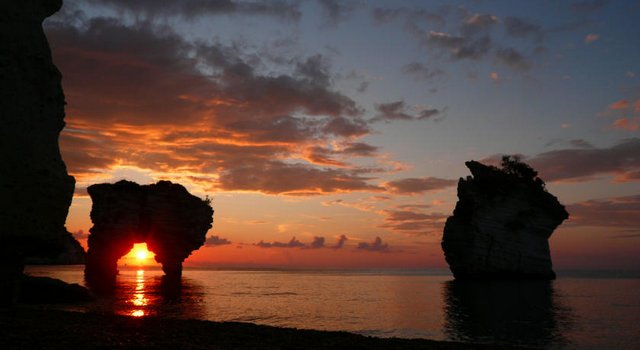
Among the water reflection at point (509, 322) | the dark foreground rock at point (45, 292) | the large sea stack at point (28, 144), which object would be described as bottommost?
the water reflection at point (509, 322)

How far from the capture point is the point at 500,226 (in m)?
91.6

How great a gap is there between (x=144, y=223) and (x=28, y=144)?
6583cm

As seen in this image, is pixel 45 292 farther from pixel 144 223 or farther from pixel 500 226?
pixel 500 226

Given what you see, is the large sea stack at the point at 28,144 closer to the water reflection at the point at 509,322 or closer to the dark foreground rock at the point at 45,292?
the dark foreground rock at the point at 45,292

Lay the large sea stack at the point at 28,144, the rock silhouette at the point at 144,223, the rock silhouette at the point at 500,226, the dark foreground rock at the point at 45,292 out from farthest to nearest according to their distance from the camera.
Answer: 1. the rock silhouette at the point at 500,226
2. the rock silhouette at the point at 144,223
3. the dark foreground rock at the point at 45,292
4. the large sea stack at the point at 28,144

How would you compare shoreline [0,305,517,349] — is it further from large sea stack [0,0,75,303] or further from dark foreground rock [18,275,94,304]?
dark foreground rock [18,275,94,304]

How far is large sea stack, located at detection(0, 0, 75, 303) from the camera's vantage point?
17.0m

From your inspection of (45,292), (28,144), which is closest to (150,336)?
A: (28,144)

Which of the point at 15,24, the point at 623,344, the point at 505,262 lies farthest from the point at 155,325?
the point at 505,262

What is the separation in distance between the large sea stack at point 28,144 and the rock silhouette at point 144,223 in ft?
192

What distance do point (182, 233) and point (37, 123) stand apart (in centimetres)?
6922

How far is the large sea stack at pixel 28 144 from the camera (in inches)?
669

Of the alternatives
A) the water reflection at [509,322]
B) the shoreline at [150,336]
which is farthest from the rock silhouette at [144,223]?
the shoreline at [150,336]

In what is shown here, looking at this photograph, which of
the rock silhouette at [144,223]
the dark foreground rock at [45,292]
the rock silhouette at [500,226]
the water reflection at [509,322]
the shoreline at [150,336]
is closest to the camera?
the shoreline at [150,336]
